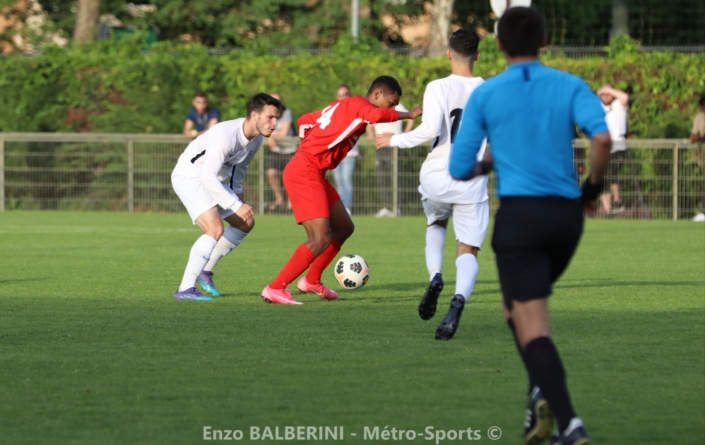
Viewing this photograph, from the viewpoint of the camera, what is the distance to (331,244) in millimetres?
10148

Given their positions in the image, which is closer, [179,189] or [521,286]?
[521,286]

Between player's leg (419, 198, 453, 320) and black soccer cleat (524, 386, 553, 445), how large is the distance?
10.6ft

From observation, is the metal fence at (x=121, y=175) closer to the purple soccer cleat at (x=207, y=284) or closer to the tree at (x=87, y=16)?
the tree at (x=87, y=16)

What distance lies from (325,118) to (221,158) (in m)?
0.91

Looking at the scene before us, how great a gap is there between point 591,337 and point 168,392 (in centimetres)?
306

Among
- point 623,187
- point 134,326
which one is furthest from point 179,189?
point 623,187

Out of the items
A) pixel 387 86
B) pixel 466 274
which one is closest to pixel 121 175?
pixel 387 86

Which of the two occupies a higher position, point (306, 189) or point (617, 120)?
point (617, 120)

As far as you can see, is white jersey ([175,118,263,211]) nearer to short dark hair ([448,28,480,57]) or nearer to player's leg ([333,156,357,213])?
short dark hair ([448,28,480,57])

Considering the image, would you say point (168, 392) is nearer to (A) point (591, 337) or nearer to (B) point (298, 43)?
(A) point (591, 337)

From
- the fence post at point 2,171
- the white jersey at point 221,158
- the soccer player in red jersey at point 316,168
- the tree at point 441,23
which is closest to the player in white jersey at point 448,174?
the soccer player in red jersey at point 316,168

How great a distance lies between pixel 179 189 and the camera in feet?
33.2

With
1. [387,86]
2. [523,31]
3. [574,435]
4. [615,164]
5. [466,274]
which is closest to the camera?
[574,435]

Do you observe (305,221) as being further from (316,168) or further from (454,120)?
(454,120)
